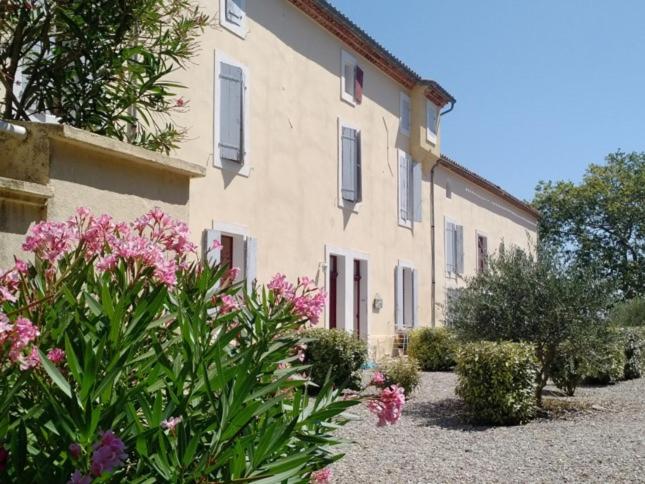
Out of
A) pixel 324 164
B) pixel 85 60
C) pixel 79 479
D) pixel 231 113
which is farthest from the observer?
pixel 324 164

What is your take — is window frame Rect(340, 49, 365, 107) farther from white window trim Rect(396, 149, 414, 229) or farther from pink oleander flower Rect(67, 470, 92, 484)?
pink oleander flower Rect(67, 470, 92, 484)

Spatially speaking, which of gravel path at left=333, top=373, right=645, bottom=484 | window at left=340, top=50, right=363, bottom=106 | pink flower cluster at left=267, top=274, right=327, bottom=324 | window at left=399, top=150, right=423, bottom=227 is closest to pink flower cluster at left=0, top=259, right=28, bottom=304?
pink flower cluster at left=267, top=274, right=327, bottom=324

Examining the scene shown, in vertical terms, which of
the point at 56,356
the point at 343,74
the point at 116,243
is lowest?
the point at 56,356

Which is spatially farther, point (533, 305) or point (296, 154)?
point (296, 154)

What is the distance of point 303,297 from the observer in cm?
302

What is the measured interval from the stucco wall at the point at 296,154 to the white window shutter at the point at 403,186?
286mm

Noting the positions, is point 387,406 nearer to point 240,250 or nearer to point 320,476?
point 320,476

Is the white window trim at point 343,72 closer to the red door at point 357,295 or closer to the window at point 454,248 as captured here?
the red door at point 357,295

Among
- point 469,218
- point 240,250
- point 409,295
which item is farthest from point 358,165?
point 469,218

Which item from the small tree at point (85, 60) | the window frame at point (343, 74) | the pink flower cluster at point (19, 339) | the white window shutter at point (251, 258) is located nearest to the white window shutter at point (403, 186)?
the window frame at point (343, 74)

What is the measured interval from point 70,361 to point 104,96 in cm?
345

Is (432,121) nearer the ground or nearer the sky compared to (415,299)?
nearer the sky

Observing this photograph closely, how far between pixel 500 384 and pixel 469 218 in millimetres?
13079

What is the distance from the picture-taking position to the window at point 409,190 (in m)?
16.6
